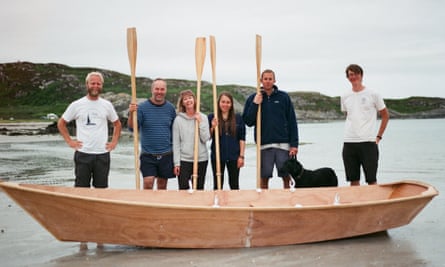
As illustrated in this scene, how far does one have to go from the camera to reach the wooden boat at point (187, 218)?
16.3ft

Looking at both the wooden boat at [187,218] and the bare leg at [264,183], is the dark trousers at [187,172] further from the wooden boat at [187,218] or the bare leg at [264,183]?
the bare leg at [264,183]

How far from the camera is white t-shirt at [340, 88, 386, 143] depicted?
645 centimetres

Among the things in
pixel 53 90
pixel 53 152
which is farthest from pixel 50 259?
pixel 53 90

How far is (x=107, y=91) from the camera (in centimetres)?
8612

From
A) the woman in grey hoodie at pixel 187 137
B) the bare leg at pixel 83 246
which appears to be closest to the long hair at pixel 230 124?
the woman in grey hoodie at pixel 187 137

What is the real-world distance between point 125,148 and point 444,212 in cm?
1555

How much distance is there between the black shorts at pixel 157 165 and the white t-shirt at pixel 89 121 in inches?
23.6

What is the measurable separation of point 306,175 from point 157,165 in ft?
6.58

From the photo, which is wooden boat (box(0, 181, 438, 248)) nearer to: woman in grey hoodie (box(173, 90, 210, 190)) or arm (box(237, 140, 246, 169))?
woman in grey hoodie (box(173, 90, 210, 190))

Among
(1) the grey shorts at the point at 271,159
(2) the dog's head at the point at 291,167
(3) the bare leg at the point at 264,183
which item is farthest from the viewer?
(3) the bare leg at the point at 264,183

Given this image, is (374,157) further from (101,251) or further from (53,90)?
(53,90)

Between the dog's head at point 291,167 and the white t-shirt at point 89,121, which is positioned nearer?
the white t-shirt at point 89,121

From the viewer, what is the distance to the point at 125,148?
70.5 feet

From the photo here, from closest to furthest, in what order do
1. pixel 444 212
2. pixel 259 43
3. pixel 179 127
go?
pixel 179 127
pixel 259 43
pixel 444 212
